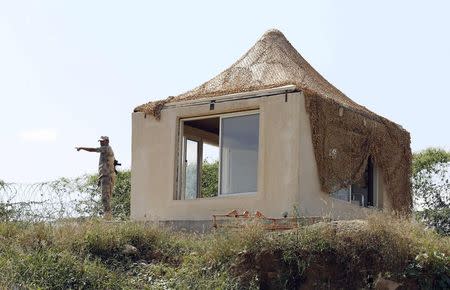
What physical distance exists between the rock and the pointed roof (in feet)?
15.1

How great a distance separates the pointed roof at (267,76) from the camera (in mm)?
19609

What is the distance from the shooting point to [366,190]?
21.3 metres

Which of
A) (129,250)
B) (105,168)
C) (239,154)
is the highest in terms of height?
(239,154)

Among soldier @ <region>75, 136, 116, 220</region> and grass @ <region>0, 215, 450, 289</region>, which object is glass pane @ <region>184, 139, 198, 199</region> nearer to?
soldier @ <region>75, 136, 116, 220</region>

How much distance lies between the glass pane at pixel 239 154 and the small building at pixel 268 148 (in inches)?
0.8

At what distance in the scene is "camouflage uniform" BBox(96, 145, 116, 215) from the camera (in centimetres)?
2095

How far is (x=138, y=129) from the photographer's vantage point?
20.8 m

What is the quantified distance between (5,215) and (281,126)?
5.70 meters

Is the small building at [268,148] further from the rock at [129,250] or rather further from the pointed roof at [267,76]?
the rock at [129,250]

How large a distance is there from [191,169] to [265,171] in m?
2.80

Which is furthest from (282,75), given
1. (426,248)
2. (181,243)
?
(426,248)

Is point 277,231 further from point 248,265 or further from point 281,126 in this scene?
point 281,126

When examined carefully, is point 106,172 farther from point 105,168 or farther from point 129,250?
point 129,250

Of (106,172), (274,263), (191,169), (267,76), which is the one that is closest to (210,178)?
(191,169)
